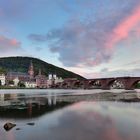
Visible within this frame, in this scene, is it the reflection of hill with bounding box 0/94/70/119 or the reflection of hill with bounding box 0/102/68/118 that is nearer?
the reflection of hill with bounding box 0/102/68/118

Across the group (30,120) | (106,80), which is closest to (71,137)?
(30,120)

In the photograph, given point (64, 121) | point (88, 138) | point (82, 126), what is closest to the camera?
point (88, 138)

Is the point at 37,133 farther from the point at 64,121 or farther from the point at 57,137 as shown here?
the point at 64,121

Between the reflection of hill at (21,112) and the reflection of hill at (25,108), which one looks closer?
the reflection of hill at (21,112)

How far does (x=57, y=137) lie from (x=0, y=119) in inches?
399

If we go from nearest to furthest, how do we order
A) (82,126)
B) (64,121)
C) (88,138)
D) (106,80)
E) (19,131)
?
(88,138), (19,131), (82,126), (64,121), (106,80)

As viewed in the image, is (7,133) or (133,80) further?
(133,80)

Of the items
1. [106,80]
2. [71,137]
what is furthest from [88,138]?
[106,80]

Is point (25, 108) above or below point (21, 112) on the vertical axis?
above

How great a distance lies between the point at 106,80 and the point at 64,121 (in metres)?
160

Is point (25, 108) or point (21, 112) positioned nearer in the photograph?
point (21, 112)

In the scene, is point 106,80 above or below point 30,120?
above

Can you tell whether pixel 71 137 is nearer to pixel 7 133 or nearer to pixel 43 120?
pixel 7 133

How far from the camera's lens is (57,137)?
20750 mm
